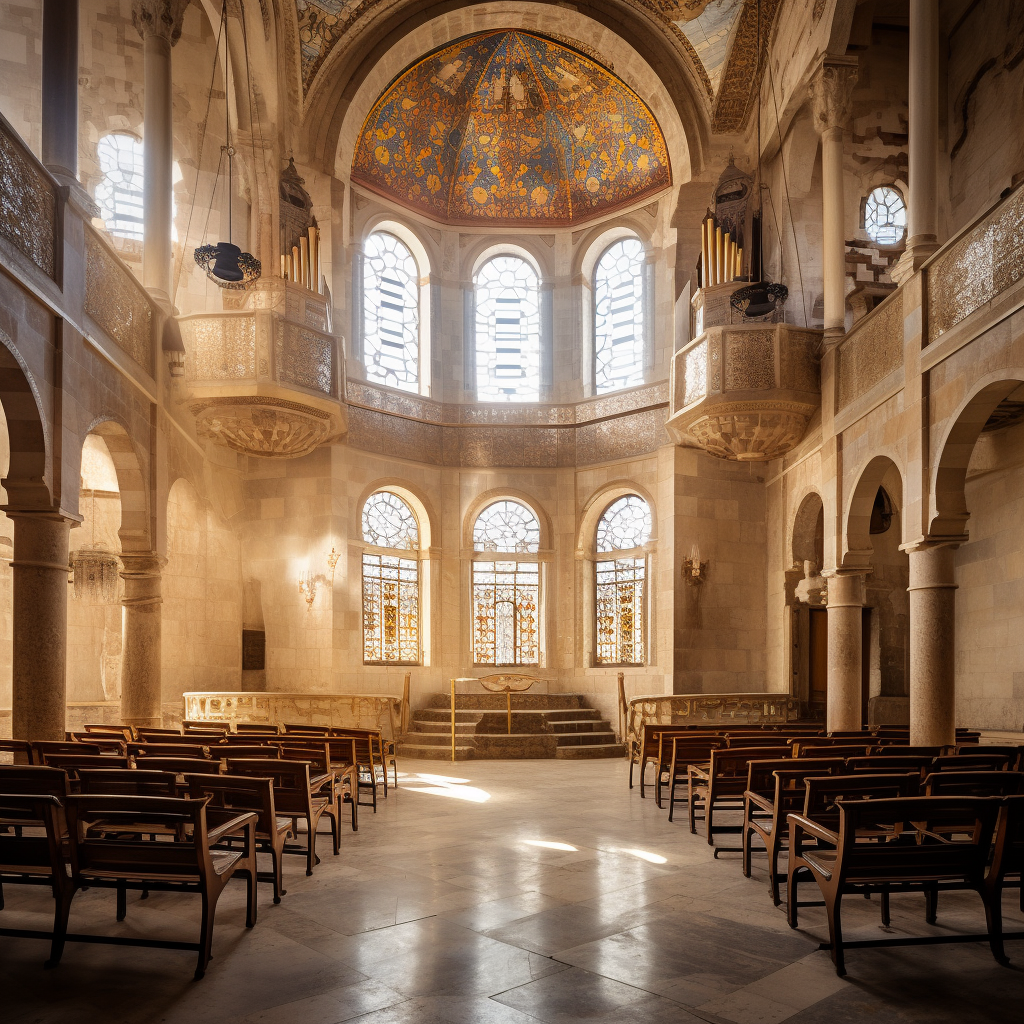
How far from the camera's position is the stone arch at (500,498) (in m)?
19.6

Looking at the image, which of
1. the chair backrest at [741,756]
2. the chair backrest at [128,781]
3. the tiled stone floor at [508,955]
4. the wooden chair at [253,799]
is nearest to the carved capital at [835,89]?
the chair backrest at [741,756]

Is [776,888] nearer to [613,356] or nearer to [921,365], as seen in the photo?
[921,365]

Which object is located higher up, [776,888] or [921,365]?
[921,365]

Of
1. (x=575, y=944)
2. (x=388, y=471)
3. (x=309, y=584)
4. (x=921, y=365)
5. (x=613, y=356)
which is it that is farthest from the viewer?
(x=613, y=356)

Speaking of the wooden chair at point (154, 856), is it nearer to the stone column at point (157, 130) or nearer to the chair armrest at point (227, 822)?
the chair armrest at point (227, 822)

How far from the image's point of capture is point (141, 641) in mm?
12375

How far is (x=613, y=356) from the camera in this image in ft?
66.3

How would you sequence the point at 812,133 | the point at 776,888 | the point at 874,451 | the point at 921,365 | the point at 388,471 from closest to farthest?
the point at 776,888 → the point at 921,365 → the point at 874,451 → the point at 812,133 → the point at 388,471

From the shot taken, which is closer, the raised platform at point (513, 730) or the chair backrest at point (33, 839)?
the chair backrest at point (33, 839)

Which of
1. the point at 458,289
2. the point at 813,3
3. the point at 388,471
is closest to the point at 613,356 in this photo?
the point at 458,289

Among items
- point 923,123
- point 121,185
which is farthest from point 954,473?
point 121,185

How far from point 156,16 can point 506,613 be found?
12.0 metres

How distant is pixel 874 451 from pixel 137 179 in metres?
13.3

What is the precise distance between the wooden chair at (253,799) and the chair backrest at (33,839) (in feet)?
2.40
